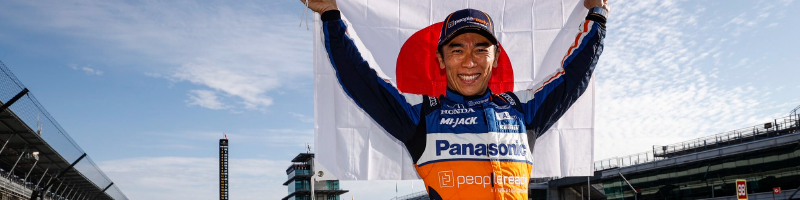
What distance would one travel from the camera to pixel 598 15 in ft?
21.5

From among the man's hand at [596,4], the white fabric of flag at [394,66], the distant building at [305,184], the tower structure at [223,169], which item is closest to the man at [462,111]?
the white fabric of flag at [394,66]

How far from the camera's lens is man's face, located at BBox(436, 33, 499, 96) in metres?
5.95

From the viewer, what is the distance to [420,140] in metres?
6.01

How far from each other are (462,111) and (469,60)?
1.54ft

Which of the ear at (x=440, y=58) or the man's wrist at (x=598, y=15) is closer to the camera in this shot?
the ear at (x=440, y=58)

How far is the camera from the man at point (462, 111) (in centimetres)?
572

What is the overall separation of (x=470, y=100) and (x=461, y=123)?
0.87ft

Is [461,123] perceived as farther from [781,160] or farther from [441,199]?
[781,160]

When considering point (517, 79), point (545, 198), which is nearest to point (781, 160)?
point (545, 198)

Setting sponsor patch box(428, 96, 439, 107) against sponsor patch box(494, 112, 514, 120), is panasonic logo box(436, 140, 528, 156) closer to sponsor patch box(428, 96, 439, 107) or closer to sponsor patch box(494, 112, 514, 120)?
sponsor patch box(494, 112, 514, 120)

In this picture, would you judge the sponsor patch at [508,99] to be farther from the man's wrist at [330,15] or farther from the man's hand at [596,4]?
the man's wrist at [330,15]

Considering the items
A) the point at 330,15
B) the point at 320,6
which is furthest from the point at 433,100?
the point at 320,6

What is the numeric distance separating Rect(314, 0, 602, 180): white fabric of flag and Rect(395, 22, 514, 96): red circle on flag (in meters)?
0.08

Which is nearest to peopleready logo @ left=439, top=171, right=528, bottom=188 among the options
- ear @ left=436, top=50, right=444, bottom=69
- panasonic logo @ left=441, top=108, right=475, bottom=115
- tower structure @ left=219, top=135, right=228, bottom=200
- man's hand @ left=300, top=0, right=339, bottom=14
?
panasonic logo @ left=441, top=108, right=475, bottom=115
